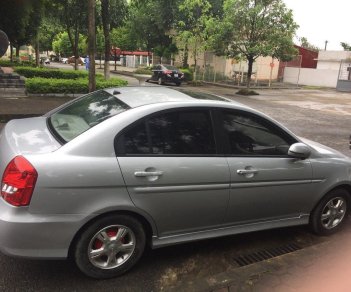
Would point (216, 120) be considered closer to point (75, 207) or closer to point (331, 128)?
point (75, 207)

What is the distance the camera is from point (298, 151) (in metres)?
3.86

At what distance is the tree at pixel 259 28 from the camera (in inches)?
890

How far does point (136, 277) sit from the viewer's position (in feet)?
11.2

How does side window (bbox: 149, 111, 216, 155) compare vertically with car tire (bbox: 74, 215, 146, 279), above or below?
above

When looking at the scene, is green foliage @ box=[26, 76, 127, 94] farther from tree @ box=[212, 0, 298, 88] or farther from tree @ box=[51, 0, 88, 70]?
tree @ box=[51, 0, 88, 70]

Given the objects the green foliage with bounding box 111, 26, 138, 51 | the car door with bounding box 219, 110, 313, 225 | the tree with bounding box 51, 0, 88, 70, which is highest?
the tree with bounding box 51, 0, 88, 70

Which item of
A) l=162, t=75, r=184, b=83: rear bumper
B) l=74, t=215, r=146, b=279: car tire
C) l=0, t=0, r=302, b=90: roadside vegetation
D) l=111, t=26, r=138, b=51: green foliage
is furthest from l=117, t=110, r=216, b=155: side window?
l=111, t=26, r=138, b=51: green foliage

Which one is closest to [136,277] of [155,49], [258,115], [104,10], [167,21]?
[258,115]

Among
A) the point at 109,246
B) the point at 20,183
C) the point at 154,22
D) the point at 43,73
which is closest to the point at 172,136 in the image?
the point at 109,246

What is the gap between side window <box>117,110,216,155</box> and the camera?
10.7ft

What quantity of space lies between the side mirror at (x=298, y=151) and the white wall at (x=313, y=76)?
33129 millimetres

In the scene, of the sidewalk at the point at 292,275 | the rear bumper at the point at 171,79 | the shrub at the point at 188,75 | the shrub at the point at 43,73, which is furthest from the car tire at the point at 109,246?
the shrub at the point at 188,75

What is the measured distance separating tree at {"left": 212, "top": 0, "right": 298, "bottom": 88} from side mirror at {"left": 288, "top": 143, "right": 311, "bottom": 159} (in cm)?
1957

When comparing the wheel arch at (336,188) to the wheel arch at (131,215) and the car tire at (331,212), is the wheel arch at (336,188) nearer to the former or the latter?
the car tire at (331,212)
